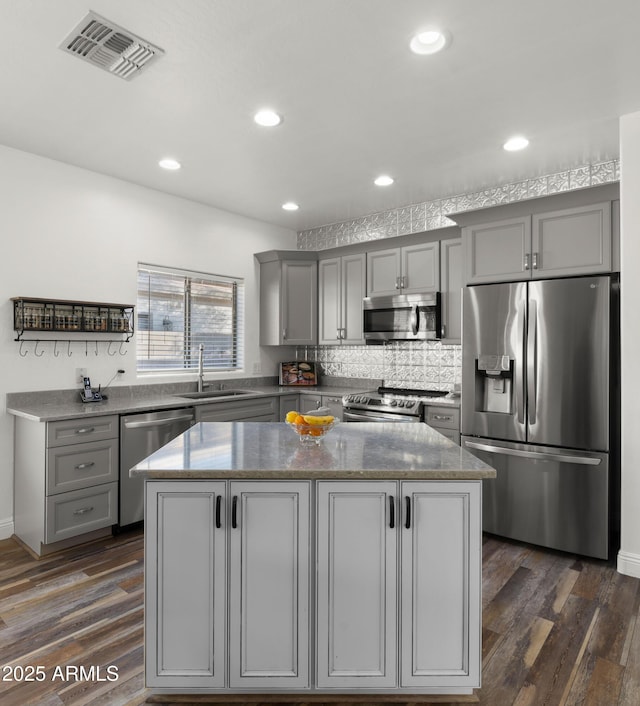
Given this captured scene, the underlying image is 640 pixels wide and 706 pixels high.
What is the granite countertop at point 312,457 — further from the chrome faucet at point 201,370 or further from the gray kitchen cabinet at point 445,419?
the chrome faucet at point 201,370

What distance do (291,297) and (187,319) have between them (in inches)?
43.9

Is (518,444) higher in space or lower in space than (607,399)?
lower

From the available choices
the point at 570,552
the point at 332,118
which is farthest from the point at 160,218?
the point at 570,552

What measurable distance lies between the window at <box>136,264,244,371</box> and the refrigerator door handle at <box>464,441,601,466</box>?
2.61 metres

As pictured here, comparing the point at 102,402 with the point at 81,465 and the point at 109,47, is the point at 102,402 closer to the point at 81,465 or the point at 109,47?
the point at 81,465

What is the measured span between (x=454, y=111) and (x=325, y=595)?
104 inches

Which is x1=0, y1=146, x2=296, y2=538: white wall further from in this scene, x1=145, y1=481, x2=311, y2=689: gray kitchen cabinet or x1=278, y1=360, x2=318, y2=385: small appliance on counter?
x1=145, y1=481, x2=311, y2=689: gray kitchen cabinet

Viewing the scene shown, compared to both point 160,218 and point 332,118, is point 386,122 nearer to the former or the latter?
point 332,118

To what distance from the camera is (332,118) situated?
9.23ft

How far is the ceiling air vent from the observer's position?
6.64 ft

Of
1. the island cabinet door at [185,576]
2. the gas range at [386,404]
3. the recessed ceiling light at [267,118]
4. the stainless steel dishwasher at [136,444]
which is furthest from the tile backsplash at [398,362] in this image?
the island cabinet door at [185,576]

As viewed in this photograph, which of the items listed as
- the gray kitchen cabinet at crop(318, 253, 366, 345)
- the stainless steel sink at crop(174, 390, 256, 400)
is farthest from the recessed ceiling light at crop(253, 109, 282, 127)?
the stainless steel sink at crop(174, 390, 256, 400)

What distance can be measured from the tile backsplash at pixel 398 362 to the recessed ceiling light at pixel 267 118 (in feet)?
8.14

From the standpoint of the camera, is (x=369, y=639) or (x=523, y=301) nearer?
(x=369, y=639)
